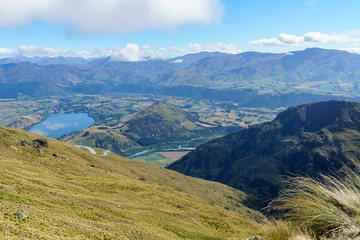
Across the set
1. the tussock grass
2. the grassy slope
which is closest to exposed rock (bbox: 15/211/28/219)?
the grassy slope

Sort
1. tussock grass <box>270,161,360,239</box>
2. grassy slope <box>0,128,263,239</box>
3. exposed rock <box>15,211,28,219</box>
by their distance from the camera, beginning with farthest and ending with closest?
1. grassy slope <box>0,128,263,239</box>
2. exposed rock <box>15,211,28,219</box>
3. tussock grass <box>270,161,360,239</box>

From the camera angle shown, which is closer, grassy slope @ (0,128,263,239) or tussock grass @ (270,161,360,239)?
tussock grass @ (270,161,360,239)

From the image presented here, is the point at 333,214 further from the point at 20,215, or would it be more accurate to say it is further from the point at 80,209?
the point at 80,209

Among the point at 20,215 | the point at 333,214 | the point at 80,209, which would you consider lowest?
the point at 80,209

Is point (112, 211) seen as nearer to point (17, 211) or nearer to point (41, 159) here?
point (17, 211)

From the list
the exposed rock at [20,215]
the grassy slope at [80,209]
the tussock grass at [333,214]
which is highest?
the tussock grass at [333,214]

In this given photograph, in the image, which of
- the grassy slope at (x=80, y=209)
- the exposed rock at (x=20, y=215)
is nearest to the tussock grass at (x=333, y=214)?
the grassy slope at (x=80, y=209)

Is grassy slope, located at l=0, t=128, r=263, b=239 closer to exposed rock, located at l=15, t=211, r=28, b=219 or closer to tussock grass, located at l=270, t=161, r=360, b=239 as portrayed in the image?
exposed rock, located at l=15, t=211, r=28, b=219

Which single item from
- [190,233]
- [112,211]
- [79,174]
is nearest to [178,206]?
[190,233]

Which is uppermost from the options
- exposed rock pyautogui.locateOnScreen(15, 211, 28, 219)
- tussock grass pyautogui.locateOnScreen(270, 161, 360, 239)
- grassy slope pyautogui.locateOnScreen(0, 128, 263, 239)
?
tussock grass pyautogui.locateOnScreen(270, 161, 360, 239)

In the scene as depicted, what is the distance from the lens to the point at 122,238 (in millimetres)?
28203

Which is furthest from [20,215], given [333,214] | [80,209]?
[333,214]

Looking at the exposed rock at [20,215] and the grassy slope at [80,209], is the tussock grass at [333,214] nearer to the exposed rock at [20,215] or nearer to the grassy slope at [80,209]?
the grassy slope at [80,209]

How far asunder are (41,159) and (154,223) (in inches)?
1909
